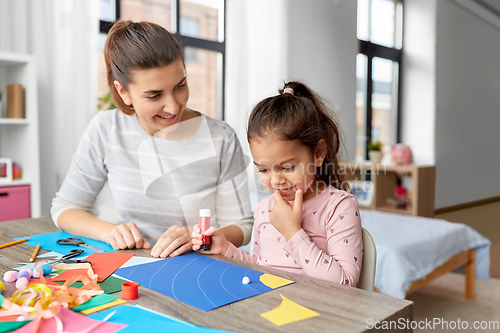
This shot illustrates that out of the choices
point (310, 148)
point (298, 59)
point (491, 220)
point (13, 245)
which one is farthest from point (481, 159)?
point (13, 245)

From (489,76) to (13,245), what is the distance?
2.98 m

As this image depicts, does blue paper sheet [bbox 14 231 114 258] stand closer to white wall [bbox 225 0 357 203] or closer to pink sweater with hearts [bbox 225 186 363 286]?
pink sweater with hearts [bbox 225 186 363 286]

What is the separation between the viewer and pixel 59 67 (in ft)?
7.59

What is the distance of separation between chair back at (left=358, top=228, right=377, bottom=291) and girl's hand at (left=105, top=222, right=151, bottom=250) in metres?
0.46

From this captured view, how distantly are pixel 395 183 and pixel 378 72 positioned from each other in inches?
49.0

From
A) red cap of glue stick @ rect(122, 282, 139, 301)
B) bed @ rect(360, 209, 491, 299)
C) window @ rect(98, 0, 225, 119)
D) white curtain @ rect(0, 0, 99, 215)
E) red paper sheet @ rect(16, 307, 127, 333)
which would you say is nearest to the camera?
red paper sheet @ rect(16, 307, 127, 333)

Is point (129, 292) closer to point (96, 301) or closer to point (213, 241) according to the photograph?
point (96, 301)

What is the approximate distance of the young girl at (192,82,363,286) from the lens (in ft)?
2.67

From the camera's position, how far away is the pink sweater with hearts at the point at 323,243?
0.79 m

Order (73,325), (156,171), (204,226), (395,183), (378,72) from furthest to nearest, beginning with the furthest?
(378,72), (395,183), (156,171), (204,226), (73,325)

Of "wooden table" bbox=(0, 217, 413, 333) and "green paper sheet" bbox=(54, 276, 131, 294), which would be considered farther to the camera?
"green paper sheet" bbox=(54, 276, 131, 294)

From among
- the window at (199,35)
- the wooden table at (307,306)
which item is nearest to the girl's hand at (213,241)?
the wooden table at (307,306)

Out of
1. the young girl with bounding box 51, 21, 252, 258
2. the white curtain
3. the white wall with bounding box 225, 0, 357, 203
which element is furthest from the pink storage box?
the white wall with bounding box 225, 0, 357, 203

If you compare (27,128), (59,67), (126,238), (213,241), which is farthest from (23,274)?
(59,67)
